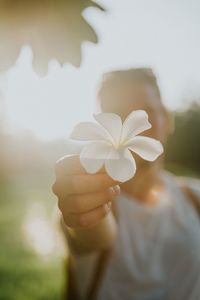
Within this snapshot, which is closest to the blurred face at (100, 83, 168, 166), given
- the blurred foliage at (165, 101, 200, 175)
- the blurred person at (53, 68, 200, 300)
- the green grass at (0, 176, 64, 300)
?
the blurred person at (53, 68, 200, 300)

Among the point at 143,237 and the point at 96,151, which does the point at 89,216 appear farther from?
the point at 143,237

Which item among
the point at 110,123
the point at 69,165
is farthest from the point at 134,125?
the point at 69,165

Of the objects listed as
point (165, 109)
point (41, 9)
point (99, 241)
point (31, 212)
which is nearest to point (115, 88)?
point (165, 109)

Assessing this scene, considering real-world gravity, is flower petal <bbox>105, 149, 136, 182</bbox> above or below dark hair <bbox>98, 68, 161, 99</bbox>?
above

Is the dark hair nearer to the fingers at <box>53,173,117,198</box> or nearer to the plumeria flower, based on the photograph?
the fingers at <box>53,173,117,198</box>

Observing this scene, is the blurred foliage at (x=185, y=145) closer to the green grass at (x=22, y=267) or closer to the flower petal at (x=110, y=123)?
the green grass at (x=22, y=267)

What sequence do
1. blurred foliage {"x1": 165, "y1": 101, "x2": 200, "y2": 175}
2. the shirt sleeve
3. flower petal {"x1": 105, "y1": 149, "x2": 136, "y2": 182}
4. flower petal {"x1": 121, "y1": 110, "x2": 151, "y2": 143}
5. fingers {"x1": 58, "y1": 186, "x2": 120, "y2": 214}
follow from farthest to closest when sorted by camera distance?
blurred foliage {"x1": 165, "y1": 101, "x2": 200, "y2": 175} < the shirt sleeve < fingers {"x1": 58, "y1": 186, "x2": 120, "y2": 214} < flower petal {"x1": 121, "y1": 110, "x2": 151, "y2": 143} < flower petal {"x1": 105, "y1": 149, "x2": 136, "y2": 182}

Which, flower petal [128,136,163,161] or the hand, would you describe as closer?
flower petal [128,136,163,161]

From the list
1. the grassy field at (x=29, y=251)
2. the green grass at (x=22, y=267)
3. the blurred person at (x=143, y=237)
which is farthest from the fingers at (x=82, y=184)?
the green grass at (x=22, y=267)
